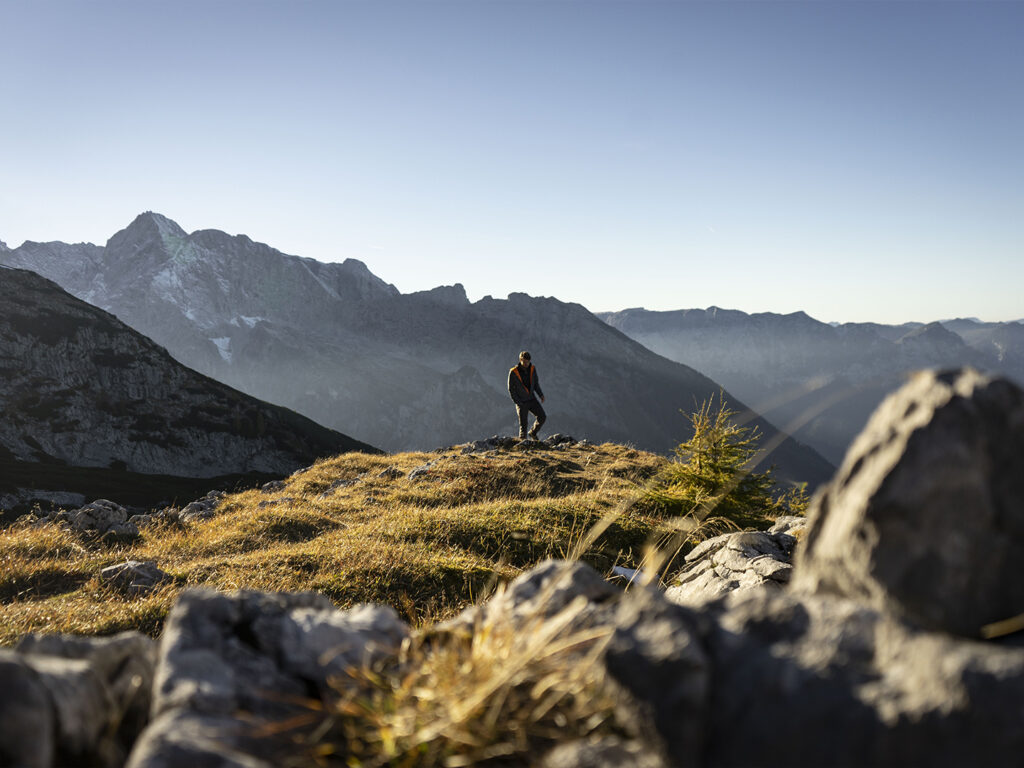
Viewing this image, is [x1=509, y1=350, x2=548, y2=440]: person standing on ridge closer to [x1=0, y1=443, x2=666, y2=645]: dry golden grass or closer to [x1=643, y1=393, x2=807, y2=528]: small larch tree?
[x1=0, y1=443, x2=666, y2=645]: dry golden grass

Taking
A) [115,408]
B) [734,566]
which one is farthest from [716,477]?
[115,408]

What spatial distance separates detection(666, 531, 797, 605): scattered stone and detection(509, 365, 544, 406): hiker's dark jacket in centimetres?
1499

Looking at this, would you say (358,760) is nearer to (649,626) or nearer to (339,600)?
(649,626)

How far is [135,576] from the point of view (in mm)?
10289

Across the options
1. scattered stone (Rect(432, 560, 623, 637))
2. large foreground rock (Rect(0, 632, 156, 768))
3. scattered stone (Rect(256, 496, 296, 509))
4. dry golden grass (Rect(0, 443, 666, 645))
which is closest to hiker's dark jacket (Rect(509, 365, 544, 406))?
dry golden grass (Rect(0, 443, 666, 645))

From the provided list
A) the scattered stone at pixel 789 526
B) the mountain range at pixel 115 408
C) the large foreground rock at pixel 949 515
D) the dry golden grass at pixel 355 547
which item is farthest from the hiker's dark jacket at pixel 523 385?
the mountain range at pixel 115 408

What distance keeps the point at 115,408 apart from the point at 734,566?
123351 millimetres

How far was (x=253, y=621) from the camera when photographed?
11.8ft

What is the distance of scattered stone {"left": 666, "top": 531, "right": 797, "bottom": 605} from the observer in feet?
27.5

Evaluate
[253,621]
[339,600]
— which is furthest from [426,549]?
[253,621]

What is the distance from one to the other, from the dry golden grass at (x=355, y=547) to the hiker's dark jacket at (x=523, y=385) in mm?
5653

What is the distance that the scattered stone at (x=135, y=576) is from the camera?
9.85 meters

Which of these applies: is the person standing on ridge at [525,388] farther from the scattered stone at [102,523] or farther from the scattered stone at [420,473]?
the scattered stone at [102,523]

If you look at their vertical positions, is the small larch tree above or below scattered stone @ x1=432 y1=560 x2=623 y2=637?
below
